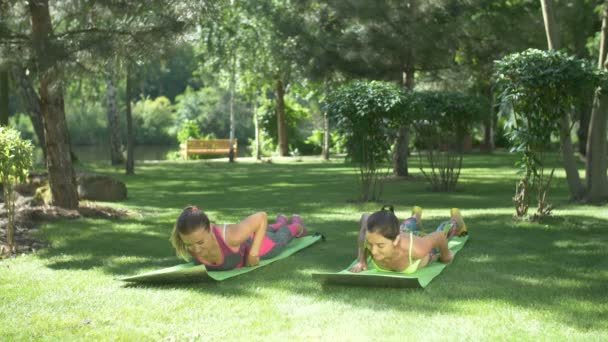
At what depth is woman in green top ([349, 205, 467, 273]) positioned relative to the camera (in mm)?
5289

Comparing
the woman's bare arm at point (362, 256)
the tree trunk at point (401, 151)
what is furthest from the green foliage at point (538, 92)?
the tree trunk at point (401, 151)

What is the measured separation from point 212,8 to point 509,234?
6221 mm

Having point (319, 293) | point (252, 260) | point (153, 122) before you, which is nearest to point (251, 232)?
point (252, 260)

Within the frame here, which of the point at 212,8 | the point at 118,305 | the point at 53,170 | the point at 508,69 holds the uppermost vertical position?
the point at 212,8

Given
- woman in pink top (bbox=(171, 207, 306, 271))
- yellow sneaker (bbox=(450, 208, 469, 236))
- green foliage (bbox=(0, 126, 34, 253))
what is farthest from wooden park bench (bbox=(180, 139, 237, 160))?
woman in pink top (bbox=(171, 207, 306, 271))

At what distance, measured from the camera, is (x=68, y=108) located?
4700cm

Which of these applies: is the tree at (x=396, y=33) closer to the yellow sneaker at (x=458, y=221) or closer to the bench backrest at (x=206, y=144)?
the yellow sneaker at (x=458, y=221)

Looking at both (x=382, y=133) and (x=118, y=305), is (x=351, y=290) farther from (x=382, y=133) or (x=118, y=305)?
(x=382, y=133)

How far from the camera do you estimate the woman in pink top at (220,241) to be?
5.56 meters

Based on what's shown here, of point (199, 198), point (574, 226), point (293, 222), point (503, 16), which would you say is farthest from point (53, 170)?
point (503, 16)

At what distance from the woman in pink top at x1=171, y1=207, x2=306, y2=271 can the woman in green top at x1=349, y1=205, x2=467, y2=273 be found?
968 millimetres

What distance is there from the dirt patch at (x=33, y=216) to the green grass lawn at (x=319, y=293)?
0.23 m

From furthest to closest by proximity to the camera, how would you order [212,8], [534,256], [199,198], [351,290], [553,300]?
[199,198] < [212,8] < [534,256] < [351,290] < [553,300]

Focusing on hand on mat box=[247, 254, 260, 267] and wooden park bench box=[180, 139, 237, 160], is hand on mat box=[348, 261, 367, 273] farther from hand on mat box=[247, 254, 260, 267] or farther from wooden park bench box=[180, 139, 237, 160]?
wooden park bench box=[180, 139, 237, 160]
